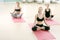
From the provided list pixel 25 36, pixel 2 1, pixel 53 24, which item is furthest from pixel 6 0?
pixel 25 36

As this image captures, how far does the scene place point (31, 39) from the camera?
2.99m

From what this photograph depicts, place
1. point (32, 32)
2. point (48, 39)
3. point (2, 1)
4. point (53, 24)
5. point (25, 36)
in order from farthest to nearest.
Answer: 1. point (2, 1)
2. point (53, 24)
3. point (32, 32)
4. point (25, 36)
5. point (48, 39)

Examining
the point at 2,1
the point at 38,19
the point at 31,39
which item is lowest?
the point at 31,39

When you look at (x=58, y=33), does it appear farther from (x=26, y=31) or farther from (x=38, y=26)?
(x=26, y=31)

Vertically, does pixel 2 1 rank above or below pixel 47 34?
above

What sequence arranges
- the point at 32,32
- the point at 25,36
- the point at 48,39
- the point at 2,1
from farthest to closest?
the point at 2,1 < the point at 32,32 < the point at 25,36 < the point at 48,39

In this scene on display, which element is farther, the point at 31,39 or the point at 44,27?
the point at 44,27

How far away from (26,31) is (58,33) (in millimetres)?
682

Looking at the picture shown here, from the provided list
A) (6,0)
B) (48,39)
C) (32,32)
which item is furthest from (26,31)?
(6,0)

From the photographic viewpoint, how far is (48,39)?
2934 millimetres

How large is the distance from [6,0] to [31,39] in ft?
16.0

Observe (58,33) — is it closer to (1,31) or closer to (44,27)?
(44,27)

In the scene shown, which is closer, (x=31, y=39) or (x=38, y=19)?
(x=31, y=39)

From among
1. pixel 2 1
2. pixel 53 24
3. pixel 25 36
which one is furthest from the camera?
pixel 2 1
